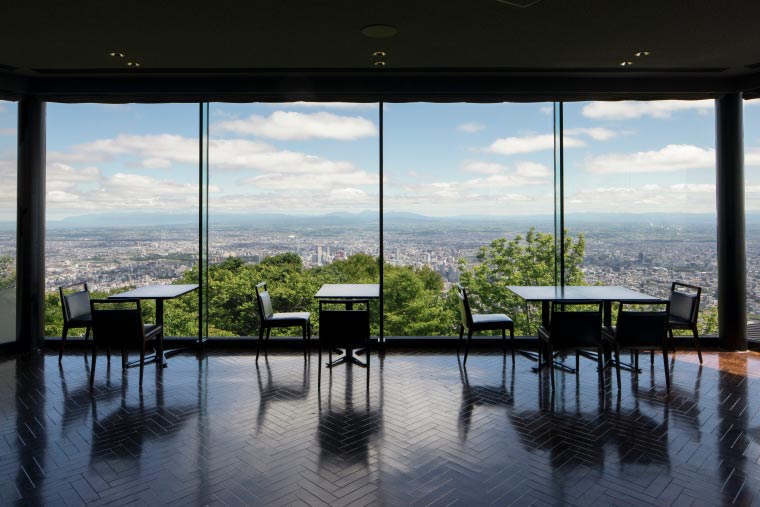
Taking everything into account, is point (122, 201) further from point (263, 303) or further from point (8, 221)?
point (263, 303)

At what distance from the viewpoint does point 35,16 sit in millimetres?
4250

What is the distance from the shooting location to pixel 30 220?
21.4 feet

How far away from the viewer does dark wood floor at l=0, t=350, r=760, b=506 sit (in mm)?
2996

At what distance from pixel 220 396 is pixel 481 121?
509 cm

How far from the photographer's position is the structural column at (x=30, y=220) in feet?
21.3

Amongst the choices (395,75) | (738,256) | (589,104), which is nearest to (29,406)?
(395,75)

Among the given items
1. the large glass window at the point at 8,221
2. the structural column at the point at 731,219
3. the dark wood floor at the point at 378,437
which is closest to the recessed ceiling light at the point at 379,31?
the dark wood floor at the point at 378,437

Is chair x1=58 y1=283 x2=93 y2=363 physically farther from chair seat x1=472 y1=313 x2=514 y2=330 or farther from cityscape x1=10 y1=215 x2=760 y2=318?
chair seat x1=472 y1=313 x2=514 y2=330

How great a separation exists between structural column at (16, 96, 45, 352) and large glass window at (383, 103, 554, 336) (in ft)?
14.7

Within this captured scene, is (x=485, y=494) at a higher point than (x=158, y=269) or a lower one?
lower

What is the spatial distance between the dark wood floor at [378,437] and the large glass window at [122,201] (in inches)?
61.3

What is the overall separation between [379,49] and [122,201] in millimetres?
4149

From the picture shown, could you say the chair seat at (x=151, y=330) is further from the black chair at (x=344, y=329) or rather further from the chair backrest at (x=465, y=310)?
the chair backrest at (x=465, y=310)

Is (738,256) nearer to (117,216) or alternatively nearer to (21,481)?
(21,481)
